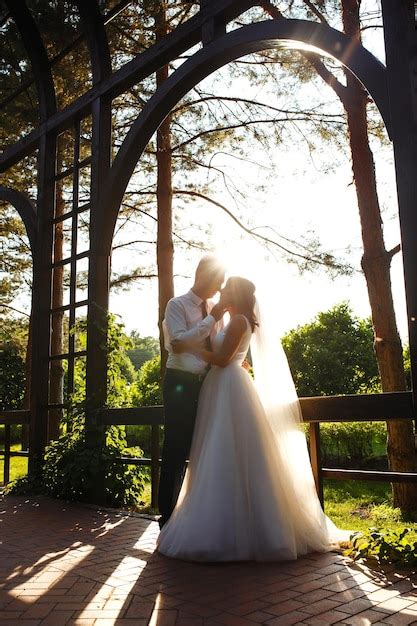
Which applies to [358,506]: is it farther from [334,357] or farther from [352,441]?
[334,357]

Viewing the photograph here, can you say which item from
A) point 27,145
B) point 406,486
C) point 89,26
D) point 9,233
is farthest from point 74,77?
point 9,233

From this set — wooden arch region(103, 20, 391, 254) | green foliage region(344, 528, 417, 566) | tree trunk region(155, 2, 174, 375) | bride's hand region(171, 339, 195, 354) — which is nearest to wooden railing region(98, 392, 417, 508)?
green foliage region(344, 528, 417, 566)

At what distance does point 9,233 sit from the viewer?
14.6 metres

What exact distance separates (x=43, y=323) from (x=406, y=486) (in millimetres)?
4637

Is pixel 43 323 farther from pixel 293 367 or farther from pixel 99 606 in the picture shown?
pixel 293 367

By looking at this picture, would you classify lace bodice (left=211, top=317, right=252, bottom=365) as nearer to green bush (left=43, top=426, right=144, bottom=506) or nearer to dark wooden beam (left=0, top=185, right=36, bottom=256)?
green bush (left=43, top=426, right=144, bottom=506)

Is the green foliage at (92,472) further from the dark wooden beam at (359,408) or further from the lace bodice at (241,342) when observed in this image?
the dark wooden beam at (359,408)

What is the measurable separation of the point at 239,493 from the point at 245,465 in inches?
6.1

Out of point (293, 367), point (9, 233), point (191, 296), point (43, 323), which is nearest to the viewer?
point (191, 296)

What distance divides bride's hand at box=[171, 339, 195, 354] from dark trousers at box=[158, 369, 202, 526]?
0.16 metres

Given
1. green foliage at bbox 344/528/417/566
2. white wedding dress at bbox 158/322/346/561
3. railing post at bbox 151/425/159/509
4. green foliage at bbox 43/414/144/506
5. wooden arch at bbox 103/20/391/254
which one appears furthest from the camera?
green foliage at bbox 43/414/144/506

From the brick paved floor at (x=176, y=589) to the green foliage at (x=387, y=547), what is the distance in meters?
0.09

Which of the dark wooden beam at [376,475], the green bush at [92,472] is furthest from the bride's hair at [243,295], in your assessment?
the green bush at [92,472]

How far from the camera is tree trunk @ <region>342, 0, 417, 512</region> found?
695cm
